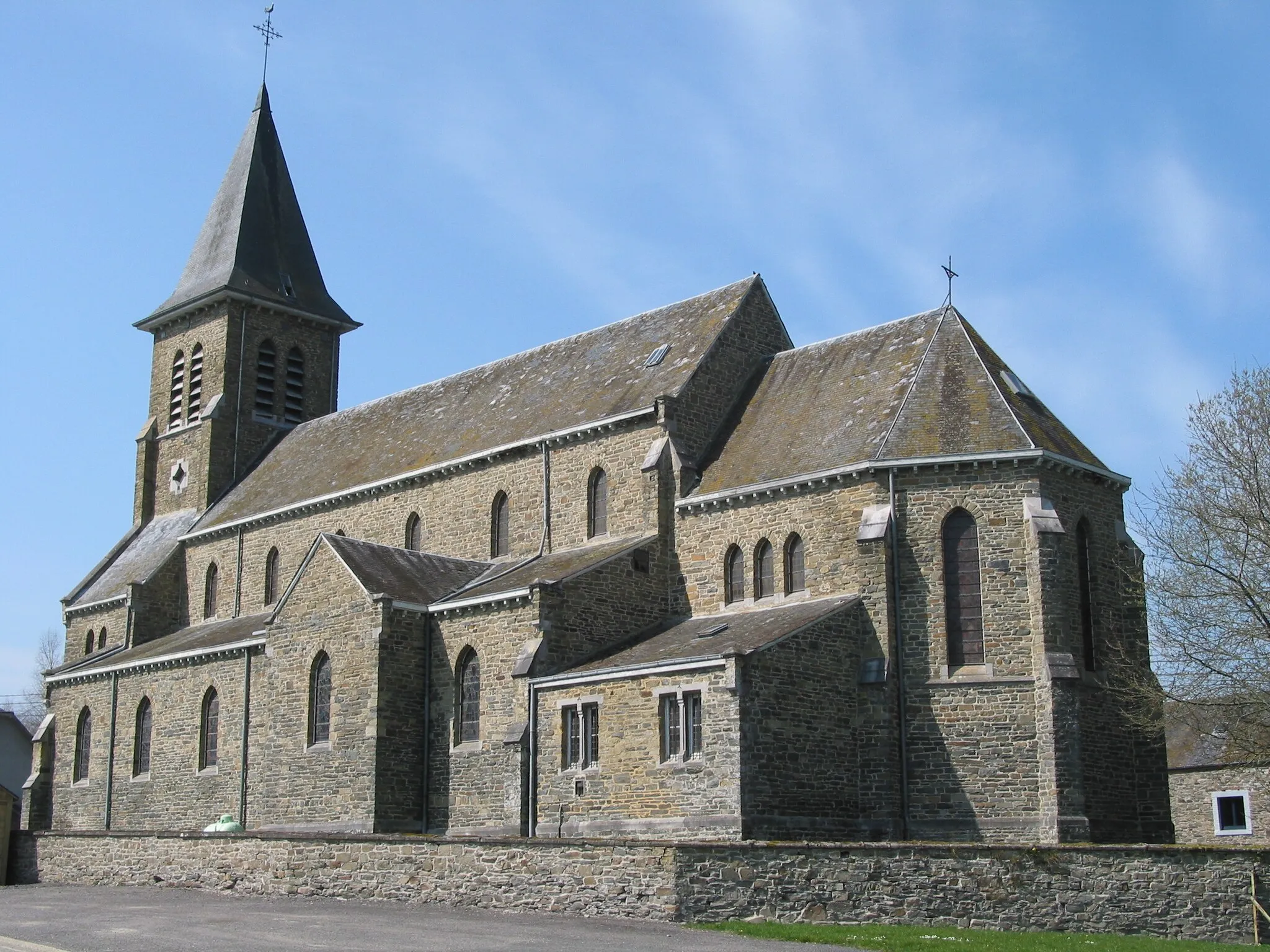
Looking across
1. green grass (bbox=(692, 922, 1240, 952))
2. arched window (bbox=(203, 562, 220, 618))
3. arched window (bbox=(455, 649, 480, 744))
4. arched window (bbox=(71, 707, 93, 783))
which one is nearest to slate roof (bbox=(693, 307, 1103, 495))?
arched window (bbox=(455, 649, 480, 744))

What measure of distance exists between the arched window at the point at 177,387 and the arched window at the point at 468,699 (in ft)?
81.7

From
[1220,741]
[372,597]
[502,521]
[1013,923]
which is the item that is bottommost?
[1013,923]

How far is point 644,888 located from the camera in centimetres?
2272

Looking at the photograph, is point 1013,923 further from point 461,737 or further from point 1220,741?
point 1220,741

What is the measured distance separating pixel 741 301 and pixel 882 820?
578 inches

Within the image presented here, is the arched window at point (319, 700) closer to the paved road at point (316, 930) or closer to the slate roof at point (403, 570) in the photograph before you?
the slate roof at point (403, 570)

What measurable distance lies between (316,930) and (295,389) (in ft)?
118

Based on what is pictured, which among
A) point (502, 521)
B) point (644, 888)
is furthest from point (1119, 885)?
point (502, 521)

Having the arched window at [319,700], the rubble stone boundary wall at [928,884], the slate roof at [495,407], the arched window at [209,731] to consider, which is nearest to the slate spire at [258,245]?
the slate roof at [495,407]

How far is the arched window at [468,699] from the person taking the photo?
1342 inches

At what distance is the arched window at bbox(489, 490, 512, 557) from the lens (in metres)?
39.1

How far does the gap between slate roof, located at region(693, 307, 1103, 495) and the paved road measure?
43.8 ft

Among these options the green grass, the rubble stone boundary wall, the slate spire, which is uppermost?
the slate spire

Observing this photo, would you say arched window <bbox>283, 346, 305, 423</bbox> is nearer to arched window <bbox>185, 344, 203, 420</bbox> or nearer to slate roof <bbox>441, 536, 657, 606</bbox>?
arched window <bbox>185, 344, 203, 420</bbox>
